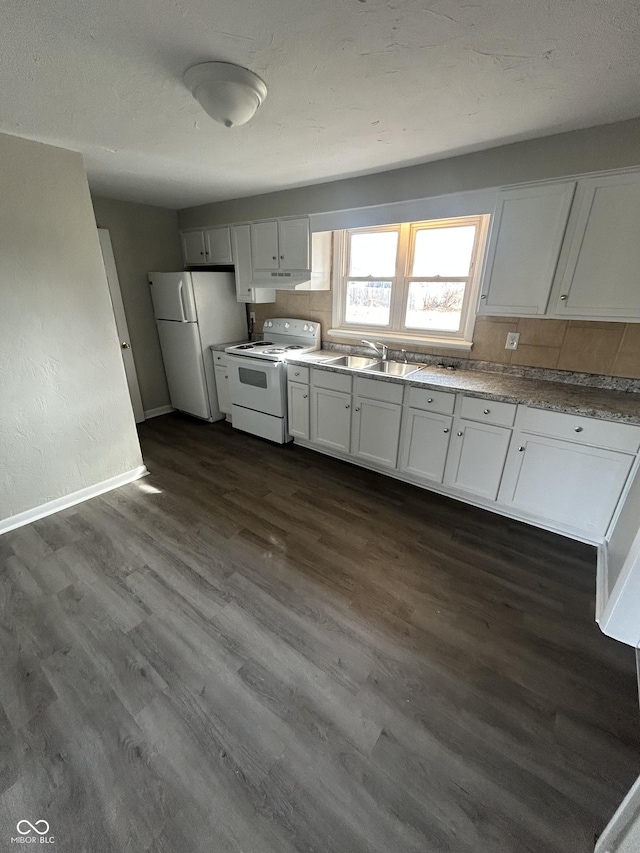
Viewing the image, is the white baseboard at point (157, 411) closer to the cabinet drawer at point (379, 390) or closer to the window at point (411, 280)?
the window at point (411, 280)

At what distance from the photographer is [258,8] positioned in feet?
3.31

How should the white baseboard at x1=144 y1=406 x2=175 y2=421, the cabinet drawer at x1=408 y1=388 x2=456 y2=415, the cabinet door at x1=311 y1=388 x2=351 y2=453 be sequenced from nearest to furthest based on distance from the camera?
the cabinet drawer at x1=408 y1=388 x2=456 y2=415
the cabinet door at x1=311 y1=388 x2=351 y2=453
the white baseboard at x1=144 y1=406 x2=175 y2=421

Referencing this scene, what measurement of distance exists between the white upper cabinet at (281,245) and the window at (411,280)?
1.19ft

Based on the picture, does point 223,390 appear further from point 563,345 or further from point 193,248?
point 563,345

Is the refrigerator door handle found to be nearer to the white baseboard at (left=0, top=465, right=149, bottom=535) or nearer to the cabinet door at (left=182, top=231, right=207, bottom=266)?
the cabinet door at (left=182, top=231, right=207, bottom=266)

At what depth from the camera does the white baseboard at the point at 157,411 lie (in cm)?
421

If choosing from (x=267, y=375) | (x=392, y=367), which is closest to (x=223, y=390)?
(x=267, y=375)

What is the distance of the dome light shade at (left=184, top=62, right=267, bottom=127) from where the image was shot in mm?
1285

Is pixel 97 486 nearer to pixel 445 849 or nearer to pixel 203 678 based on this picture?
pixel 203 678

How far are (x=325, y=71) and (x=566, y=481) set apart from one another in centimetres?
239

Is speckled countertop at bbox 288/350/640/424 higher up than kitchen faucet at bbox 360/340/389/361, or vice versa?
kitchen faucet at bbox 360/340/389/361

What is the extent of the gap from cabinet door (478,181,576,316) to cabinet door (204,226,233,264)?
8.51 feet

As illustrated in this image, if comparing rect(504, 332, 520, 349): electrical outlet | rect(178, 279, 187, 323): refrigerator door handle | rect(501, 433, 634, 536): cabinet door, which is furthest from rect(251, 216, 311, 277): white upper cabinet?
rect(501, 433, 634, 536): cabinet door

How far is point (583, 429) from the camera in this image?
1.99 m
